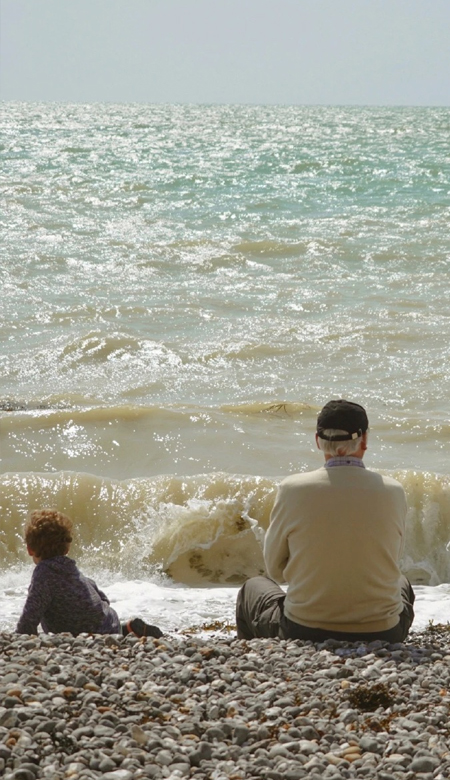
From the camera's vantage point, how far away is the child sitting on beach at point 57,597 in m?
5.51

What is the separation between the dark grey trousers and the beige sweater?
41 millimetres

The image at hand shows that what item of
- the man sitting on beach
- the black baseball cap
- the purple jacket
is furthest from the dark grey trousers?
the black baseball cap

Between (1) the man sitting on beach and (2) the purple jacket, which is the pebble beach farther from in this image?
(2) the purple jacket

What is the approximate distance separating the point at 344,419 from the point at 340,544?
24.3 inches

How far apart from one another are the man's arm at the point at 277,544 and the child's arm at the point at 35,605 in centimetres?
137

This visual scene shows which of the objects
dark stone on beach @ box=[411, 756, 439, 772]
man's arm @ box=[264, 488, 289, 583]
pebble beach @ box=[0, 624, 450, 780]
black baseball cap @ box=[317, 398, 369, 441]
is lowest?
dark stone on beach @ box=[411, 756, 439, 772]

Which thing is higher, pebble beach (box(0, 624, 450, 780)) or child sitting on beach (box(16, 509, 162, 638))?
child sitting on beach (box(16, 509, 162, 638))

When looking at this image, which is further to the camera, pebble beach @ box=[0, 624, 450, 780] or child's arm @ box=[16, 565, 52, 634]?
child's arm @ box=[16, 565, 52, 634]

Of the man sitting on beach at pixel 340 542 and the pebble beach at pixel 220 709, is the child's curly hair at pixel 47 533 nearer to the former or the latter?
the pebble beach at pixel 220 709

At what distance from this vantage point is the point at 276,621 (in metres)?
5.14

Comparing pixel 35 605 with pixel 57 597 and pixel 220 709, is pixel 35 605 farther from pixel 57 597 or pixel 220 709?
pixel 220 709

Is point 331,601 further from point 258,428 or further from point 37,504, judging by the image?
point 258,428

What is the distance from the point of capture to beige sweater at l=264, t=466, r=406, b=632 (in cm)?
475

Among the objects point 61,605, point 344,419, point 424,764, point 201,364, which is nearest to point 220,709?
point 424,764
